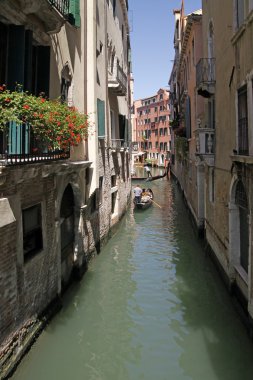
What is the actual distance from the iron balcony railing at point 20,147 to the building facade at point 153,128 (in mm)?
49735

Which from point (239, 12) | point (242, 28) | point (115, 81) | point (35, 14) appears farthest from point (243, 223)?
point (115, 81)

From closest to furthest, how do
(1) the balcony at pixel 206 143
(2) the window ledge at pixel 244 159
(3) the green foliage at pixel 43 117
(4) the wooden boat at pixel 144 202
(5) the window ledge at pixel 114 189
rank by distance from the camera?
(3) the green foliage at pixel 43 117 < (2) the window ledge at pixel 244 159 < (1) the balcony at pixel 206 143 < (5) the window ledge at pixel 114 189 < (4) the wooden boat at pixel 144 202

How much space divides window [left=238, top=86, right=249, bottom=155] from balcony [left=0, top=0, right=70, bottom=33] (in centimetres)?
369

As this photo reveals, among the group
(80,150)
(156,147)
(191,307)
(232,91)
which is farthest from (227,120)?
(156,147)

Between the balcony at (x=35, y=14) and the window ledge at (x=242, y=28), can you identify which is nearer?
the balcony at (x=35, y=14)

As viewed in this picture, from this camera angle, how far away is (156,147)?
62.4 m

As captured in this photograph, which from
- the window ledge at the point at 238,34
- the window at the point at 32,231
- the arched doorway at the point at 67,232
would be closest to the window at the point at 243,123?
the window ledge at the point at 238,34

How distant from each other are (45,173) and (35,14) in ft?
8.59

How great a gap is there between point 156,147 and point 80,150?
53.5 m

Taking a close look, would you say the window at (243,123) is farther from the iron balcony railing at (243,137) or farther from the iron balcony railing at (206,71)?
the iron balcony railing at (206,71)

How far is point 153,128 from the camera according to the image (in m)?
63.4

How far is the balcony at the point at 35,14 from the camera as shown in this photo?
544 centimetres

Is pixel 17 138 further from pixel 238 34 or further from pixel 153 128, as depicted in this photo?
pixel 153 128

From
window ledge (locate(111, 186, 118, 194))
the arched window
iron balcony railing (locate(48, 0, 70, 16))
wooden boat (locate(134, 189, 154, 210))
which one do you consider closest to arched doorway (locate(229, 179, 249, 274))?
the arched window
